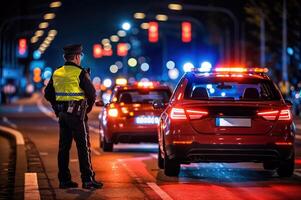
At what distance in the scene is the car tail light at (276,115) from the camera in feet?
44.3

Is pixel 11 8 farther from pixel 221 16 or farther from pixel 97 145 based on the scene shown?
pixel 97 145

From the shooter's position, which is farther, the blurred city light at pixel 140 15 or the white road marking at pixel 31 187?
the blurred city light at pixel 140 15

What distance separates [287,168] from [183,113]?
5.77ft

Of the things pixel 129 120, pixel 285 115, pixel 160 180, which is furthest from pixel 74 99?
pixel 129 120

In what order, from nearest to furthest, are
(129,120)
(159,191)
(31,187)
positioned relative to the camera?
(159,191) < (31,187) < (129,120)

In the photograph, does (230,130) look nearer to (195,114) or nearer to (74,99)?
(195,114)

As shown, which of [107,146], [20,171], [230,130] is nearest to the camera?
[230,130]

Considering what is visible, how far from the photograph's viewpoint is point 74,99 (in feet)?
41.4

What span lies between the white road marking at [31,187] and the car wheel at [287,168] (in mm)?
3456

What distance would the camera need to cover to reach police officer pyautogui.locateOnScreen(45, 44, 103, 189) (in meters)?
12.6

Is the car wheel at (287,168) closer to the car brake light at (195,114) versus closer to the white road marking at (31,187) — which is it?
the car brake light at (195,114)

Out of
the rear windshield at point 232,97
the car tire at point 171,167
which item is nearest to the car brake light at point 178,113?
the rear windshield at point 232,97

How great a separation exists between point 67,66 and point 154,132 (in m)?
7.51

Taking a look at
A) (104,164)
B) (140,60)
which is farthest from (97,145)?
(140,60)
